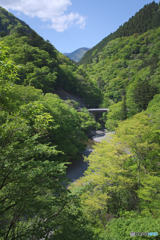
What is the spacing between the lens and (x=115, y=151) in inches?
413

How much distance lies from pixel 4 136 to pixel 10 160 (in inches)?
22.9

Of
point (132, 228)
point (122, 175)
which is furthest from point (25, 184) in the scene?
point (122, 175)

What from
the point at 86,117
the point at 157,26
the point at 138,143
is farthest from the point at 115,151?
the point at 157,26

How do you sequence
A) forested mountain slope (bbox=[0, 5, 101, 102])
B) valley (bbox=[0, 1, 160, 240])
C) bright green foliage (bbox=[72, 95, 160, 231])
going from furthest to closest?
forested mountain slope (bbox=[0, 5, 101, 102]), bright green foliage (bbox=[72, 95, 160, 231]), valley (bbox=[0, 1, 160, 240])

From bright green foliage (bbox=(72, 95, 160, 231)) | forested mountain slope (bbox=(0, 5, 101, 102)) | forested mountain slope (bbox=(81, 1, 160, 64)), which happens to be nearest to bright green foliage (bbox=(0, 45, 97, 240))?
bright green foliage (bbox=(72, 95, 160, 231))

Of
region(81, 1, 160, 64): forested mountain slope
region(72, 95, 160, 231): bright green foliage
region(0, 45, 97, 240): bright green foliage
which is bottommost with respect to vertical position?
region(72, 95, 160, 231): bright green foliage

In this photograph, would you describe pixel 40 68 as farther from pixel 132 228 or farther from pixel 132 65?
pixel 132 65

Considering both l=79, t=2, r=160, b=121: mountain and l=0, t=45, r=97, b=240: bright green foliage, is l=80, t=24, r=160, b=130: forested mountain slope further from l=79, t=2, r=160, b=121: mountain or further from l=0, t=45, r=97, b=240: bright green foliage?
l=0, t=45, r=97, b=240: bright green foliage

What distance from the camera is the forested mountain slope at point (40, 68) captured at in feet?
101

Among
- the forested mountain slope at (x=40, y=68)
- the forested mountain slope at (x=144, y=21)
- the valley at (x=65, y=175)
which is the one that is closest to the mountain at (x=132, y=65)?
the forested mountain slope at (x=144, y=21)

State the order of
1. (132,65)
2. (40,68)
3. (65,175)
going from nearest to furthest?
(65,175), (40,68), (132,65)

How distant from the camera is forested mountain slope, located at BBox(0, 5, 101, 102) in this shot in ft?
101

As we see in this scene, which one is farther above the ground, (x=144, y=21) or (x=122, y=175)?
(x=144, y=21)

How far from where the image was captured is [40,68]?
35.3m
